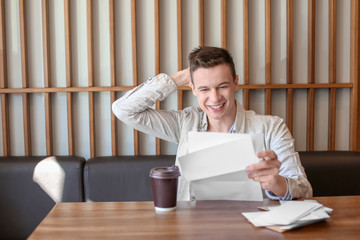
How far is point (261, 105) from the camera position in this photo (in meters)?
2.14

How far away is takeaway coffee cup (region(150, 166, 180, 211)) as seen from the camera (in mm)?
1033

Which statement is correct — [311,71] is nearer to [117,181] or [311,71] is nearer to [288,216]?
[117,181]

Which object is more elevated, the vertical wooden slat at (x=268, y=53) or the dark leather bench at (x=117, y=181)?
the vertical wooden slat at (x=268, y=53)

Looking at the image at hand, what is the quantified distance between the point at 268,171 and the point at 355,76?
1.33 m

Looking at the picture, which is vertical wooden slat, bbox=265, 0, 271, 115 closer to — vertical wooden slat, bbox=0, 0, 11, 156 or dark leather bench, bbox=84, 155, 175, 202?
dark leather bench, bbox=84, 155, 175, 202

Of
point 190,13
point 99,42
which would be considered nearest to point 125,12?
point 99,42

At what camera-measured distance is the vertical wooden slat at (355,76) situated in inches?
82.1

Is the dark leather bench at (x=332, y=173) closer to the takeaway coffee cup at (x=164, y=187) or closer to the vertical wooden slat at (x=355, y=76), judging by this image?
the vertical wooden slat at (x=355, y=76)

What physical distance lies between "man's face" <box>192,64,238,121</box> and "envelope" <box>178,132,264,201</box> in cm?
39

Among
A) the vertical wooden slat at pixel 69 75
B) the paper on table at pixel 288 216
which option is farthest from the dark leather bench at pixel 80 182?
the paper on table at pixel 288 216

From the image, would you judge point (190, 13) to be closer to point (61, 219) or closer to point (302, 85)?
point (302, 85)

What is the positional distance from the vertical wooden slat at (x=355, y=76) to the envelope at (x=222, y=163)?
1295 mm

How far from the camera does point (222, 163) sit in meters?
1.04

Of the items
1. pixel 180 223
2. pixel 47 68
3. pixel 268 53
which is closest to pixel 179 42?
pixel 268 53
